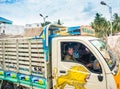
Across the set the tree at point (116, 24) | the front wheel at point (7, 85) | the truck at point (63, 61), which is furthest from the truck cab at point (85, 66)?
the tree at point (116, 24)

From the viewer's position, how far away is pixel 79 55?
6.81m

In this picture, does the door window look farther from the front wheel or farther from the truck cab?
the front wheel

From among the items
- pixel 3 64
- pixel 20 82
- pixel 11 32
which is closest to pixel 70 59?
pixel 20 82

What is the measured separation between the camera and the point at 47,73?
7.36m

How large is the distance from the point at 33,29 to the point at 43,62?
166 cm

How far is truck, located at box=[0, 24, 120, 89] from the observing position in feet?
21.1

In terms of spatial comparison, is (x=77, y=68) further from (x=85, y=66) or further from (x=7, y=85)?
(x=7, y=85)

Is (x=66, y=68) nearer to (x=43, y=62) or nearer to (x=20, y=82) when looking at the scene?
(x=43, y=62)

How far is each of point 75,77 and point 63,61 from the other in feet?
1.82

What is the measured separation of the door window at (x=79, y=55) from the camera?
649 centimetres

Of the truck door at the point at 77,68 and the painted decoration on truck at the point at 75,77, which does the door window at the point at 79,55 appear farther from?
the painted decoration on truck at the point at 75,77

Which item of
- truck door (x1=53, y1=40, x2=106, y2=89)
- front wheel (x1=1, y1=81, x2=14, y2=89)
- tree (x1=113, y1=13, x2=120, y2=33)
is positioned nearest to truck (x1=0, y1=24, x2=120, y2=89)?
truck door (x1=53, y1=40, x2=106, y2=89)

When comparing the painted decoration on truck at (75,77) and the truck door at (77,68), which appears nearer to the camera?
the truck door at (77,68)

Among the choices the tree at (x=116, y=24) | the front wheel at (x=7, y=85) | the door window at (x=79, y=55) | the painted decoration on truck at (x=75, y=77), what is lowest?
the front wheel at (x=7, y=85)
